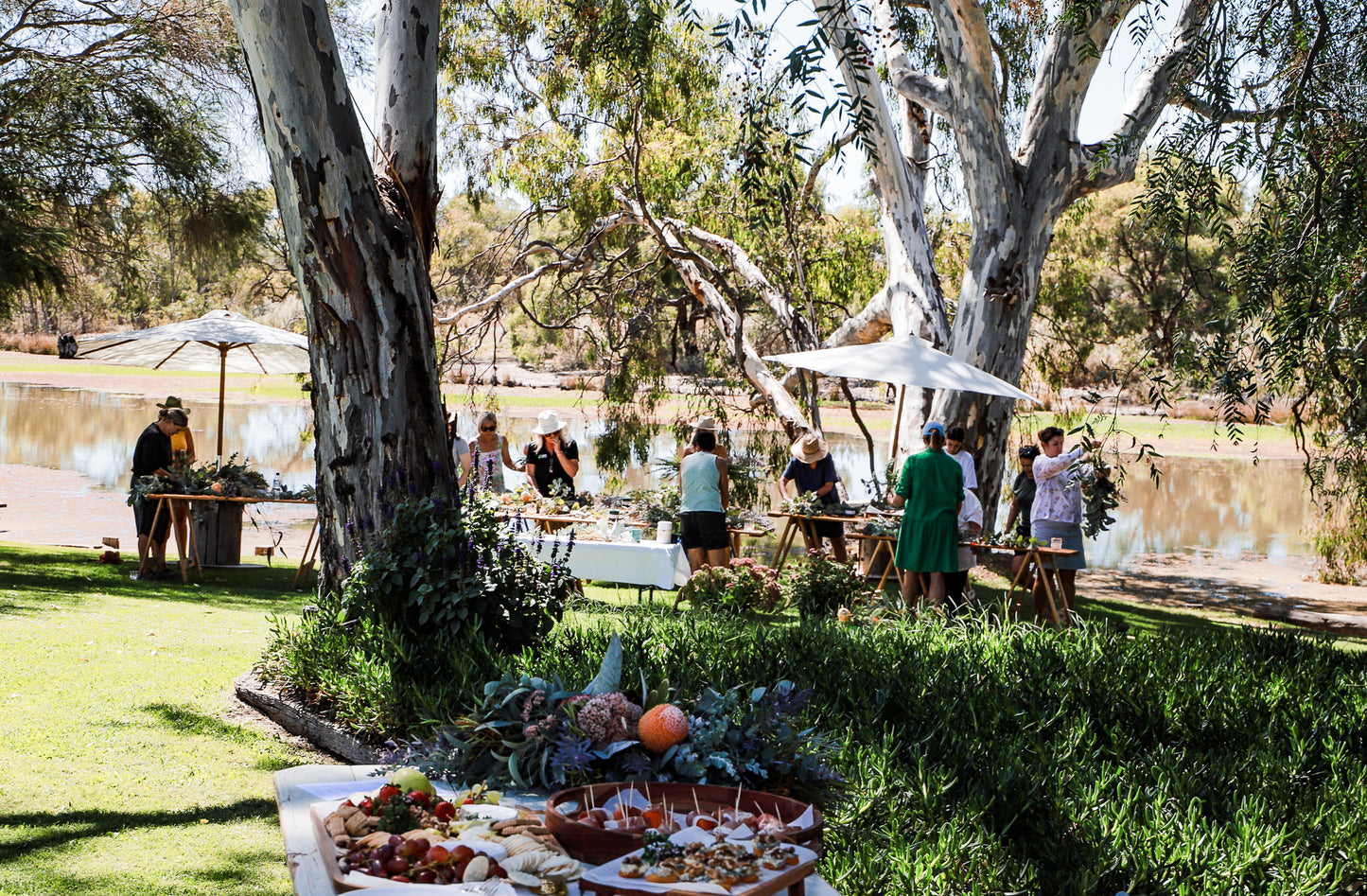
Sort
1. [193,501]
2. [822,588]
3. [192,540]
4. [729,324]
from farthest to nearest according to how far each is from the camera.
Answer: [729,324] < [192,540] < [193,501] < [822,588]

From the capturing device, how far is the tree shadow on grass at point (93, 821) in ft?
14.5

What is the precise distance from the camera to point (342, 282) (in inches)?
264

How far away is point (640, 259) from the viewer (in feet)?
69.8

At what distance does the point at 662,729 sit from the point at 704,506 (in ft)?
23.3

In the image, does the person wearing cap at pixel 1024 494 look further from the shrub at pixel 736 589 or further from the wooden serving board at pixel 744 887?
the wooden serving board at pixel 744 887

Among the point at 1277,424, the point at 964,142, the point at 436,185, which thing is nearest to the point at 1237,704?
the point at 436,185

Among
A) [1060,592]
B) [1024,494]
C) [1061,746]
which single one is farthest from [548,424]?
[1061,746]

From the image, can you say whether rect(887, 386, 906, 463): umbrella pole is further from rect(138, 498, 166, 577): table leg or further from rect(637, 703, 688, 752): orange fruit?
rect(637, 703, 688, 752): orange fruit

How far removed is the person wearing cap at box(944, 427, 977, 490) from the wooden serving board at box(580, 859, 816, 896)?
7.65m

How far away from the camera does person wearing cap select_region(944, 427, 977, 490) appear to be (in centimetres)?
1044

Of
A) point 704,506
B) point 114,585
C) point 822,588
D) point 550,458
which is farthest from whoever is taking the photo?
point 550,458

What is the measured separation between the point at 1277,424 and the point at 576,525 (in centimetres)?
3394

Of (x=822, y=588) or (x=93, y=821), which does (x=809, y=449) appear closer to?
(x=822, y=588)

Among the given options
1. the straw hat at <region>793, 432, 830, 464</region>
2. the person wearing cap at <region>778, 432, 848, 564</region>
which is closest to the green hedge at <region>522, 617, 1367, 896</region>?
the person wearing cap at <region>778, 432, 848, 564</region>
